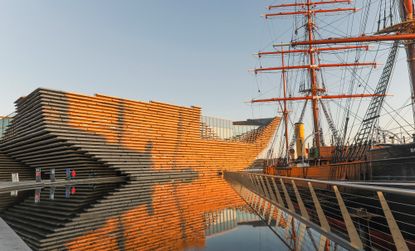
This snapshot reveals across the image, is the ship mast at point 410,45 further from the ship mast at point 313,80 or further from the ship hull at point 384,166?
the ship mast at point 313,80

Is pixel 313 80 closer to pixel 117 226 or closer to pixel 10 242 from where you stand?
pixel 117 226

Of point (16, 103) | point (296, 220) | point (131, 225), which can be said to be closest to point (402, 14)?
point (296, 220)

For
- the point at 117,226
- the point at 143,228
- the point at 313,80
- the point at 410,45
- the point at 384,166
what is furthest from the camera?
the point at 313,80

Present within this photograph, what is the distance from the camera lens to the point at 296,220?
7.59 metres

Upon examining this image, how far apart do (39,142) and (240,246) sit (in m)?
27.8

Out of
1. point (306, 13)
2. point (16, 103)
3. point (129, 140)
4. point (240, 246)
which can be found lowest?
point (240, 246)

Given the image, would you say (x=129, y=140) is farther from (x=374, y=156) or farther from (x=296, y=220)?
(x=296, y=220)

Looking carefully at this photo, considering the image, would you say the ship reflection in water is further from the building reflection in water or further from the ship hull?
the ship hull

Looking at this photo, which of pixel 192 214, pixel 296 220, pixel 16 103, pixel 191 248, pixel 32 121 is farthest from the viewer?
pixel 16 103

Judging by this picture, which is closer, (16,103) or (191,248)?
(191,248)

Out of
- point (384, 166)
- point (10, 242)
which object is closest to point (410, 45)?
point (384, 166)

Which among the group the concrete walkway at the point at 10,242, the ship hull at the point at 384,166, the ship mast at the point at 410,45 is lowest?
the concrete walkway at the point at 10,242

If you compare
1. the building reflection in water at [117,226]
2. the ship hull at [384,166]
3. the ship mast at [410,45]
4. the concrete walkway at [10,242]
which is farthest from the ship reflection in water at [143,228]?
the ship mast at [410,45]

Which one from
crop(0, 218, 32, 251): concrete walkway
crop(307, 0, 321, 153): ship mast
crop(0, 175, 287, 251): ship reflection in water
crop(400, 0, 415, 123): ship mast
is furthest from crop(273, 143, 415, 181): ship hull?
crop(307, 0, 321, 153): ship mast
